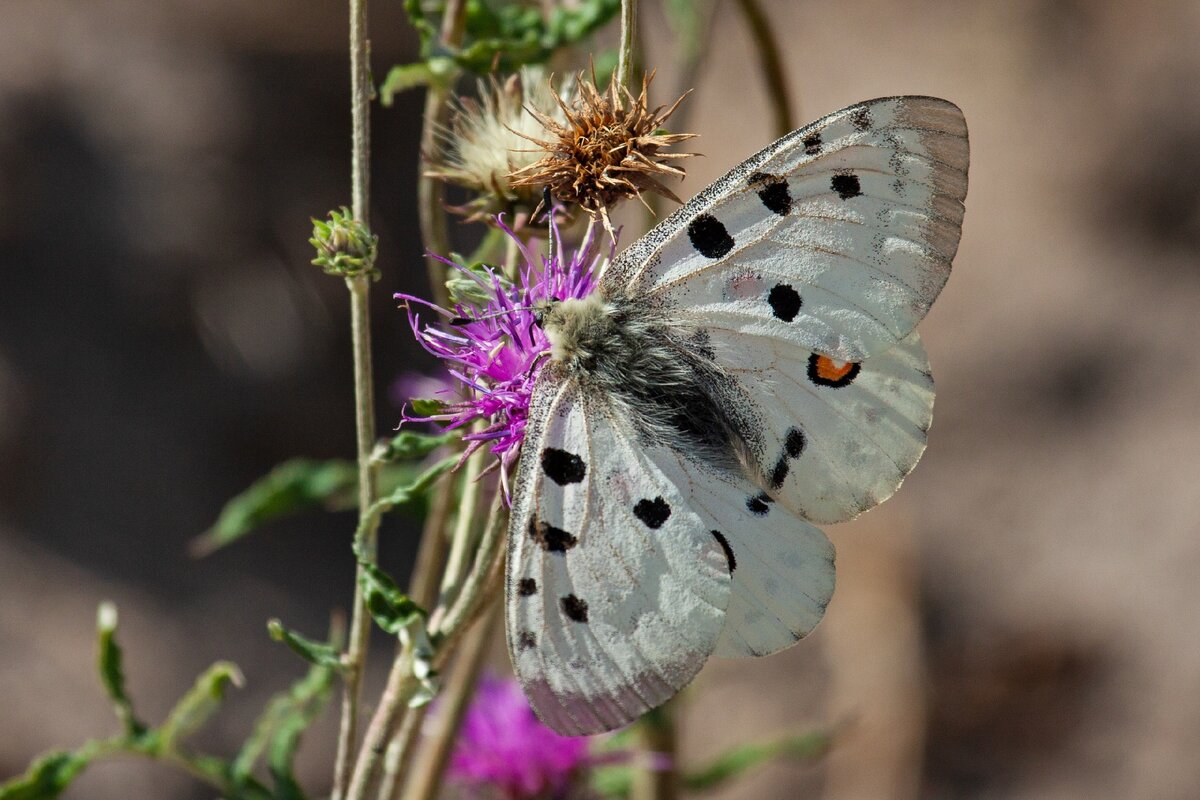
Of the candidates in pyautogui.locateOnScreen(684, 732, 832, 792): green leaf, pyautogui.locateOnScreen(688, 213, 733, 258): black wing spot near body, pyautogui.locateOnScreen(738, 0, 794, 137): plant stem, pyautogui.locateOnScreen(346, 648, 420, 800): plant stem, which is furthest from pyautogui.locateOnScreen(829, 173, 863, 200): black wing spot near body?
pyautogui.locateOnScreen(684, 732, 832, 792): green leaf

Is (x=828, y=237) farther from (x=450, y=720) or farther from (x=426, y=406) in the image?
(x=450, y=720)

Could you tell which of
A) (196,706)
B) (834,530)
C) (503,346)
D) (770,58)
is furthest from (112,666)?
(834,530)

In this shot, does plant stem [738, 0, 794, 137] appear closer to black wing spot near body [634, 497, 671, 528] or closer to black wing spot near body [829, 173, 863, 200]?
black wing spot near body [829, 173, 863, 200]

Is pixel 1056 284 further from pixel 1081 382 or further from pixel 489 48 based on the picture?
pixel 489 48

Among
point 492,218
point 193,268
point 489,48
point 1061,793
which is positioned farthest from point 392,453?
point 1061,793

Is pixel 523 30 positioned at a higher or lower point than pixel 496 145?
higher

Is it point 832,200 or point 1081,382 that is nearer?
point 832,200

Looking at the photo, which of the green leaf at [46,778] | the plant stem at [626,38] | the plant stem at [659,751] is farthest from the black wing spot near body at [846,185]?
the green leaf at [46,778]
